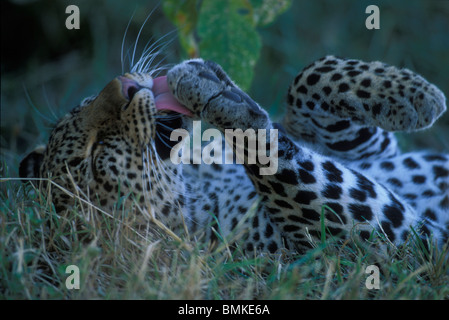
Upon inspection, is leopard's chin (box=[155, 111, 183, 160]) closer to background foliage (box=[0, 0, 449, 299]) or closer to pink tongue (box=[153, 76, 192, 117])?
pink tongue (box=[153, 76, 192, 117])

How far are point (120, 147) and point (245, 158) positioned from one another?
69cm

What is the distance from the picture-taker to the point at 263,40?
632cm

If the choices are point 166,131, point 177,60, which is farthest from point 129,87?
point 177,60

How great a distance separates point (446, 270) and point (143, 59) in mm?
2056

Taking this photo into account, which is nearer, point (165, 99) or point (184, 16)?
point (165, 99)

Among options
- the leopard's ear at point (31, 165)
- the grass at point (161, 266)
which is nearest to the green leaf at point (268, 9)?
the leopard's ear at point (31, 165)

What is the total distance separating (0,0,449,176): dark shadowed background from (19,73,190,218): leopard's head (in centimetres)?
273

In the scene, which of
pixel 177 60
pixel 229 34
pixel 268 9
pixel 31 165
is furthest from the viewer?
pixel 177 60

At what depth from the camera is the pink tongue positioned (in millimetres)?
3053

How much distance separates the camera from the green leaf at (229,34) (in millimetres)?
4027

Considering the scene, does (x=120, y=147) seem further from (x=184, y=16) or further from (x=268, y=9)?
(x=268, y=9)

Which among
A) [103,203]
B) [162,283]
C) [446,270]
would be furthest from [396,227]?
[103,203]

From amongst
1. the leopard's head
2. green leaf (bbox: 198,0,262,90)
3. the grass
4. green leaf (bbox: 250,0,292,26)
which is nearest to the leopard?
the leopard's head

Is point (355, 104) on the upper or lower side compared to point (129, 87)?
lower
